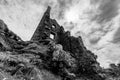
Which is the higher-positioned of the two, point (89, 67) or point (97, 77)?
point (89, 67)

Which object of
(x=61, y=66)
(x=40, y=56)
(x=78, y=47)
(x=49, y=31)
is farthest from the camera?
(x=49, y=31)

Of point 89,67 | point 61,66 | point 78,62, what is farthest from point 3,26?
point 89,67

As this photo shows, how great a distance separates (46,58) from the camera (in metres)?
20.5

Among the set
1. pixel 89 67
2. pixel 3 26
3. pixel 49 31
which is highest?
pixel 49 31

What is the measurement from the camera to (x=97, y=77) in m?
26.3

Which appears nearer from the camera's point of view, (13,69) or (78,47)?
(13,69)

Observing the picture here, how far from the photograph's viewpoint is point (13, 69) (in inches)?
457

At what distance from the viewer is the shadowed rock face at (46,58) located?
12008mm

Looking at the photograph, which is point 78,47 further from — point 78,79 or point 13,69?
point 13,69

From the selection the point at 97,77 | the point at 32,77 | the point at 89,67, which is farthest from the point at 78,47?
the point at 32,77

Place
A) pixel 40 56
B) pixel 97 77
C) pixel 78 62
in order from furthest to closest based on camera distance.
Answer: pixel 78 62 < pixel 97 77 < pixel 40 56

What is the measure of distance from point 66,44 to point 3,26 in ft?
77.3

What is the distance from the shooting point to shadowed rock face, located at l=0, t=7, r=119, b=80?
1201cm

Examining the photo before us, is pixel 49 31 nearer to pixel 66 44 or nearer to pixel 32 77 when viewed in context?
pixel 66 44
